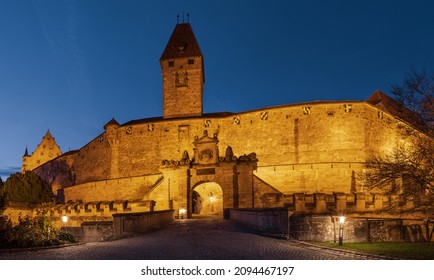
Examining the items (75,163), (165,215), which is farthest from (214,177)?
(75,163)

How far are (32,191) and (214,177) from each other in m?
16.1

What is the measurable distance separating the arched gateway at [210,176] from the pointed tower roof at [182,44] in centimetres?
2152

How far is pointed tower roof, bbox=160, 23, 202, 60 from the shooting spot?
43656mm

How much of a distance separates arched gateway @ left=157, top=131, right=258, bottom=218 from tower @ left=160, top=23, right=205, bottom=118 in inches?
741

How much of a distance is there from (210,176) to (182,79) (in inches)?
870

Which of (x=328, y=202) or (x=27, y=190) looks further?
(x=27, y=190)

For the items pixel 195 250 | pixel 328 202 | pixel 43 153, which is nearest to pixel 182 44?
pixel 328 202

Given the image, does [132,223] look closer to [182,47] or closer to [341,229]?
[341,229]

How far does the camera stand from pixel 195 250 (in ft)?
34.4

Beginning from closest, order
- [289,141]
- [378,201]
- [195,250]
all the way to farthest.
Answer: [195,250] → [378,201] → [289,141]

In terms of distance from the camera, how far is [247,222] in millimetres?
16719

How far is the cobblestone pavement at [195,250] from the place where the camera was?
9.65 metres
